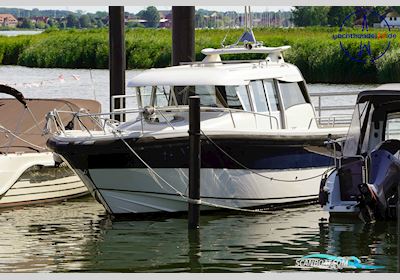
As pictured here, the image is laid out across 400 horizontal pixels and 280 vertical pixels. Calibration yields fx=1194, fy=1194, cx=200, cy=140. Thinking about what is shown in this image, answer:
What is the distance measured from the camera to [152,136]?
1889cm

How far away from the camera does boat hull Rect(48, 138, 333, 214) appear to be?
62.2 ft

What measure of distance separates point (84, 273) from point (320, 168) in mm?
6345

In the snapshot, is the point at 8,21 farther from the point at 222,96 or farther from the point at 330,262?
the point at 330,262

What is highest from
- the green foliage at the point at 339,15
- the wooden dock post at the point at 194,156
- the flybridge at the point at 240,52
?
the flybridge at the point at 240,52

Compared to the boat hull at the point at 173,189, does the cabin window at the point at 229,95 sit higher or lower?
higher

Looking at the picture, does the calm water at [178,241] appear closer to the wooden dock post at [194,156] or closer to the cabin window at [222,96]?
the wooden dock post at [194,156]

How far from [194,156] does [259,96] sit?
9.80 feet

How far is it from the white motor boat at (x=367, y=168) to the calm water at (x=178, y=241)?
46 cm

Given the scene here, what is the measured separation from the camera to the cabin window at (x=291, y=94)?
20906 mm

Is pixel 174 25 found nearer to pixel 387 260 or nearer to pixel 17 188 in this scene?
pixel 17 188

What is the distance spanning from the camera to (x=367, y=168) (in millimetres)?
18438

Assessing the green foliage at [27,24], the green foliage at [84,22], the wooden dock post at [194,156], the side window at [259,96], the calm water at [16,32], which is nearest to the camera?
the wooden dock post at [194,156]

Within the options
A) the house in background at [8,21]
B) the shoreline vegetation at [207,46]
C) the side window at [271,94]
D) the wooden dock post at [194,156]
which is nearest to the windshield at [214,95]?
the side window at [271,94]

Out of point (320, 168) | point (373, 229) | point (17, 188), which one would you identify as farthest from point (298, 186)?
point (17, 188)
